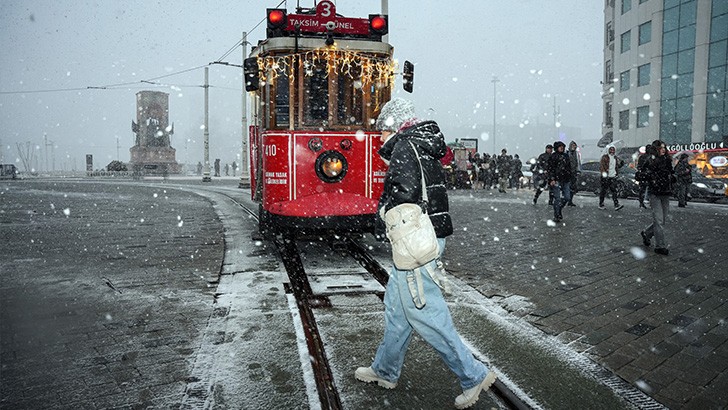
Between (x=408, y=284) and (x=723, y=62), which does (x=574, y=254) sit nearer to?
(x=408, y=284)

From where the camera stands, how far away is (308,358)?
3.52 meters

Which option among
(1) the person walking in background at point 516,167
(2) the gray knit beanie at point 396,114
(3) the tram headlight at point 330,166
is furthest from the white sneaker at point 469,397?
(1) the person walking in background at point 516,167

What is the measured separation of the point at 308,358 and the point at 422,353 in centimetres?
84

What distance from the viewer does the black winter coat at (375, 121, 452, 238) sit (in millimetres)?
2865

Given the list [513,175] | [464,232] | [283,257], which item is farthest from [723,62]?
[283,257]

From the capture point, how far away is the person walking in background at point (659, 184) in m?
7.07

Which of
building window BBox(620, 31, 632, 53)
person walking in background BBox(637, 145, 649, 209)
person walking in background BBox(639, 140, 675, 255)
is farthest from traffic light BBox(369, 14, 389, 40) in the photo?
building window BBox(620, 31, 632, 53)

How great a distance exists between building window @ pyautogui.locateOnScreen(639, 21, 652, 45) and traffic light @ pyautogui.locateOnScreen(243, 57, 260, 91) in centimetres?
3932

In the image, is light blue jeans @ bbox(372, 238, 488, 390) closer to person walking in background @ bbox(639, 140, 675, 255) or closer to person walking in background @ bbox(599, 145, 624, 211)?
person walking in background @ bbox(639, 140, 675, 255)

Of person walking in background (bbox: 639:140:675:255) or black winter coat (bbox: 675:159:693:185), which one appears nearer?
person walking in background (bbox: 639:140:675:255)

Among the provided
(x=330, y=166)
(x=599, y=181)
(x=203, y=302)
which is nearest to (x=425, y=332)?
(x=203, y=302)

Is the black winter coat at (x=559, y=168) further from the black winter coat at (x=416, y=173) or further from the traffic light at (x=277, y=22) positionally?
the black winter coat at (x=416, y=173)

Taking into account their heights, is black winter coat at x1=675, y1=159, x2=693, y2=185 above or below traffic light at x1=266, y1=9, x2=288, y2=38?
below

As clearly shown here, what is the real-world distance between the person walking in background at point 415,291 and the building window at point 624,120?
1683 inches
